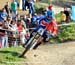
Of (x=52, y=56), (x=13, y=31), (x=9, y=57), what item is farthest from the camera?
(x=13, y=31)

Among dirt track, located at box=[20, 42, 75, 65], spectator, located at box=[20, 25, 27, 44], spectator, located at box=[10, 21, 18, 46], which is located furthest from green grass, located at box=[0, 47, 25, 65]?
spectator, located at box=[20, 25, 27, 44]

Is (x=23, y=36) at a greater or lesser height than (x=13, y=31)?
lesser

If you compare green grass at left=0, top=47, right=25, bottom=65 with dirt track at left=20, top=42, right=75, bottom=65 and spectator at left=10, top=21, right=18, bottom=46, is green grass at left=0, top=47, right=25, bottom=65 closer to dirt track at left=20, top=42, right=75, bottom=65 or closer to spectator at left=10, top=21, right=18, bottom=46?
dirt track at left=20, top=42, right=75, bottom=65

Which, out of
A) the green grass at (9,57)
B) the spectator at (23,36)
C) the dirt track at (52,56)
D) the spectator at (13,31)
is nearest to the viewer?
the green grass at (9,57)

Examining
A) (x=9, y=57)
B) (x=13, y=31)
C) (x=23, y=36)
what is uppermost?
(x=9, y=57)

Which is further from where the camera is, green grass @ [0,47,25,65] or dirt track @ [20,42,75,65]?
dirt track @ [20,42,75,65]

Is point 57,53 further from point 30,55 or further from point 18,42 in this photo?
point 18,42

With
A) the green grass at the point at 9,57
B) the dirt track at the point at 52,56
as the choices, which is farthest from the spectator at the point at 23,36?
the green grass at the point at 9,57

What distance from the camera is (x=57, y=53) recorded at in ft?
45.1

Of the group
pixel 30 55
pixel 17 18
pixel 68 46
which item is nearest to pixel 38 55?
pixel 30 55

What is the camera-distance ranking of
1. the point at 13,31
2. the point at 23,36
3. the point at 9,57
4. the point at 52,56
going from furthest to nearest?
the point at 23,36 < the point at 13,31 < the point at 52,56 < the point at 9,57

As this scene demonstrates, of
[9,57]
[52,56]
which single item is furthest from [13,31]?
[9,57]

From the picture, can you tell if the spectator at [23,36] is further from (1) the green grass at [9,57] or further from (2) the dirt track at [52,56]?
(1) the green grass at [9,57]

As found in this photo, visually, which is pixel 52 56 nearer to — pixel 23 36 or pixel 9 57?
pixel 9 57
